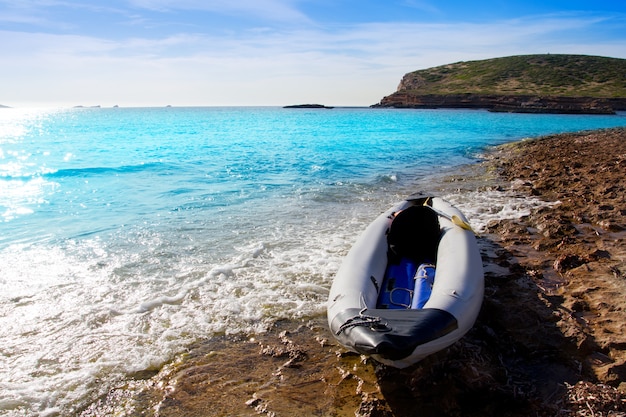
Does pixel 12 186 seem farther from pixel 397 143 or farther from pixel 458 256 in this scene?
pixel 397 143

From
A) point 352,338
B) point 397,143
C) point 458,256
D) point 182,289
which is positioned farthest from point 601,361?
point 397,143

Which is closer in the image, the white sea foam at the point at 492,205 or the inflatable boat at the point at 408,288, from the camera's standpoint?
the inflatable boat at the point at 408,288

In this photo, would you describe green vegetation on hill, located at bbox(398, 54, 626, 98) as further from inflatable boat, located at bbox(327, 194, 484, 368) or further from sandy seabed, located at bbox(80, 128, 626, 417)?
sandy seabed, located at bbox(80, 128, 626, 417)

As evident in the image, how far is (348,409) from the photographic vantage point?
339 centimetres

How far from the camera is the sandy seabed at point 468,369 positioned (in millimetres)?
3332

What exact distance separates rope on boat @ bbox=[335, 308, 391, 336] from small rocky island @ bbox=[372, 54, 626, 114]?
72581 mm

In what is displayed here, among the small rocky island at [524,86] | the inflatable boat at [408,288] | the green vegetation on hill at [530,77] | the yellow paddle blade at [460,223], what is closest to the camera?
the inflatable boat at [408,288]

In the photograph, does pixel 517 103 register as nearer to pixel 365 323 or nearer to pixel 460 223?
pixel 460 223

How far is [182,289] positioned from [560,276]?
17.1 feet

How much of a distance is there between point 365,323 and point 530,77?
102153 mm

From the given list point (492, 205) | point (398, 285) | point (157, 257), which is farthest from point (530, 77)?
point (157, 257)

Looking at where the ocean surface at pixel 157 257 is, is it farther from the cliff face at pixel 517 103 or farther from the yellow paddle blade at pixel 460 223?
the cliff face at pixel 517 103

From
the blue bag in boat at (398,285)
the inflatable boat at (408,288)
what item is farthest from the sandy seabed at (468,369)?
the blue bag in boat at (398,285)

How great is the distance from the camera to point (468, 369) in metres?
3.57
